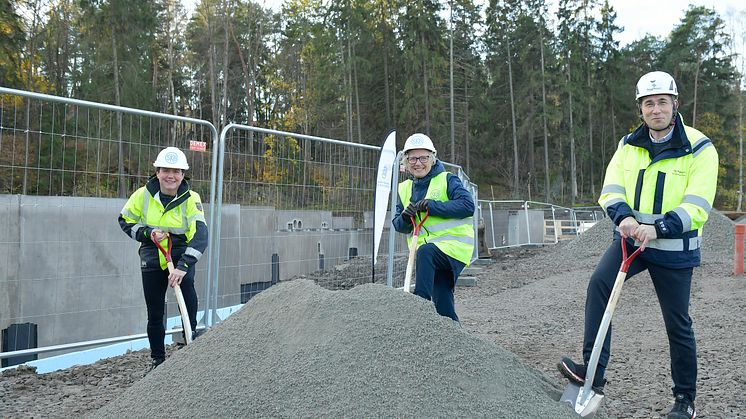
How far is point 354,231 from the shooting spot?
24.7 ft

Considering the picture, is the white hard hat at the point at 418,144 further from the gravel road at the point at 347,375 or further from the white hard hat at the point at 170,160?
the white hard hat at the point at 170,160

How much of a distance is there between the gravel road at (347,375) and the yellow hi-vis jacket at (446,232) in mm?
909

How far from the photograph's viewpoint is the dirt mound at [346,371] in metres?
2.93

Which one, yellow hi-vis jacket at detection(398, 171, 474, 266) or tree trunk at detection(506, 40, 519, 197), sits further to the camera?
tree trunk at detection(506, 40, 519, 197)

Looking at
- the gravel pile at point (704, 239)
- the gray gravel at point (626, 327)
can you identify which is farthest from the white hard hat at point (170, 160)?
the gravel pile at point (704, 239)

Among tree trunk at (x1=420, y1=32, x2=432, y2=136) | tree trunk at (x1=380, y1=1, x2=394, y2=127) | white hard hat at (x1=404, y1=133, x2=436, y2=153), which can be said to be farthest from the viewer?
tree trunk at (x1=380, y1=1, x2=394, y2=127)

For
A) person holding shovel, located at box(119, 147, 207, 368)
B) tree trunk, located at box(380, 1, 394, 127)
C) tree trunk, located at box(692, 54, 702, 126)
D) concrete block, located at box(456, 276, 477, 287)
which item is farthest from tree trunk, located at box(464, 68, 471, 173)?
person holding shovel, located at box(119, 147, 207, 368)

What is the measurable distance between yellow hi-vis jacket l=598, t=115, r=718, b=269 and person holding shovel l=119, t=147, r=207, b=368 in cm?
302

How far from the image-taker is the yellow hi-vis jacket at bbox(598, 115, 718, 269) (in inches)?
125

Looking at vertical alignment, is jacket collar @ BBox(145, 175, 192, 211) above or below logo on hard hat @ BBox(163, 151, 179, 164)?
below

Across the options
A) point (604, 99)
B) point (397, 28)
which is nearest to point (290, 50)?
point (397, 28)

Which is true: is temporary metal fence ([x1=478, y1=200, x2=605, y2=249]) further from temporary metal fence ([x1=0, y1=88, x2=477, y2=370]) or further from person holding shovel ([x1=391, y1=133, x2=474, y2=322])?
person holding shovel ([x1=391, y1=133, x2=474, y2=322])

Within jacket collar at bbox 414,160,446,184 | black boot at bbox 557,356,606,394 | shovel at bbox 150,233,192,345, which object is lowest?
black boot at bbox 557,356,606,394

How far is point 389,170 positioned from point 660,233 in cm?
418
